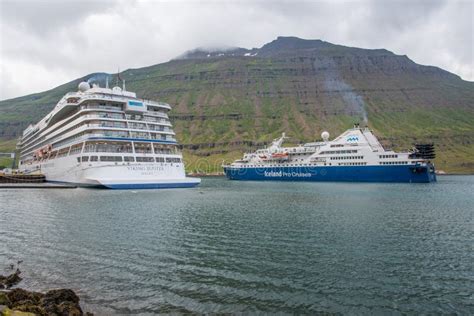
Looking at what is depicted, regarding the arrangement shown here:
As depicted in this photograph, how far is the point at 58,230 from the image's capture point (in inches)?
1087

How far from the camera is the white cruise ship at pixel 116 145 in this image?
213 ft

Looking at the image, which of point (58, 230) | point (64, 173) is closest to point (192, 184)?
point (64, 173)

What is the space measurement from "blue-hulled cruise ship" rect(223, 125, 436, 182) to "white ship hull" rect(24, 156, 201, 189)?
46038 mm

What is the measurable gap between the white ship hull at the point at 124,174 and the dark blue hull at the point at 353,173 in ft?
149

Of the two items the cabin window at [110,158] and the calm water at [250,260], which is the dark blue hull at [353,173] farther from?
the calm water at [250,260]

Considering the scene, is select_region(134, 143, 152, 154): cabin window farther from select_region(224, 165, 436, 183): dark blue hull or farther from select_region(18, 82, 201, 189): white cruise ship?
select_region(224, 165, 436, 183): dark blue hull

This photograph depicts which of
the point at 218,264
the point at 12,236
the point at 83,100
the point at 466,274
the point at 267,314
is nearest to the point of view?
the point at 267,314

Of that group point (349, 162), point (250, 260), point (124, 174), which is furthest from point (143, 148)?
point (349, 162)

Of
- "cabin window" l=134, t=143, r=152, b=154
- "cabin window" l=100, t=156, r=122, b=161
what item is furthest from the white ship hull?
"cabin window" l=134, t=143, r=152, b=154

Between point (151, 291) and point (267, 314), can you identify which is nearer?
point (267, 314)

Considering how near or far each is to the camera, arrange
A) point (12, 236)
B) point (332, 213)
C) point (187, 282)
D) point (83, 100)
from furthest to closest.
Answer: point (83, 100)
point (332, 213)
point (12, 236)
point (187, 282)

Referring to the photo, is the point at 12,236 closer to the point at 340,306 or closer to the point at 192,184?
the point at 340,306

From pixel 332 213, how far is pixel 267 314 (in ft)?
83.8

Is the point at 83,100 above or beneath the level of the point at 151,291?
above
